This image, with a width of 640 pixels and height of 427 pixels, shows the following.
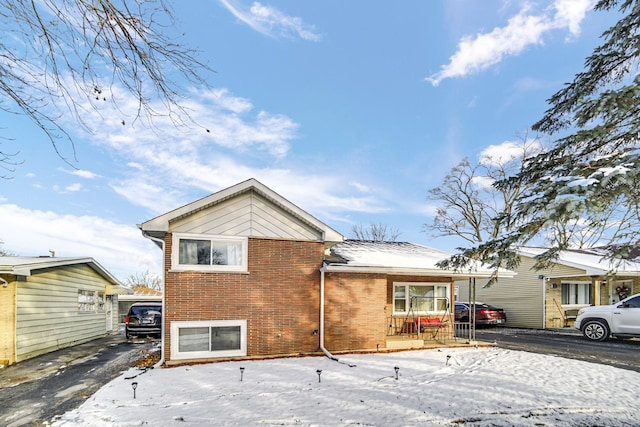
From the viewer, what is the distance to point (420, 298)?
44.3 ft

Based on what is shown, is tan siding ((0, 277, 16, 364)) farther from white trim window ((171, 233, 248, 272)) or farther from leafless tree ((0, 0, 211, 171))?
leafless tree ((0, 0, 211, 171))

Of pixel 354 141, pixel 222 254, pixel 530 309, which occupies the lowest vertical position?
pixel 530 309

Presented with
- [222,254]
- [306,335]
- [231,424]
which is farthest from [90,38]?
[306,335]

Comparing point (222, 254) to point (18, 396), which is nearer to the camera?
point (18, 396)

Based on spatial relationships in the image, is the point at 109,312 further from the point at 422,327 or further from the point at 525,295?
the point at 525,295

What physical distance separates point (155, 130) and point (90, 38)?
3.38ft

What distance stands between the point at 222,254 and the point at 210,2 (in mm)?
6860

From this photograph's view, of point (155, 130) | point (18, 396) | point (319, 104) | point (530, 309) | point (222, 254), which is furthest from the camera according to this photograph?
point (530, 309)

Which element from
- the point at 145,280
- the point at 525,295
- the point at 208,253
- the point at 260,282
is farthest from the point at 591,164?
the point at 145,280

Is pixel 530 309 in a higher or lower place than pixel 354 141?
lower

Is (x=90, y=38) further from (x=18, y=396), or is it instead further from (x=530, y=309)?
(x=530, y=309)

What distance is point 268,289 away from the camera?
10516 mm

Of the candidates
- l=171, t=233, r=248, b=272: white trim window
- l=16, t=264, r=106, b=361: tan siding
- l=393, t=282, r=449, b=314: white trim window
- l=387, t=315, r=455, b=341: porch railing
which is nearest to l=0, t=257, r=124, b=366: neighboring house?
l=16, t=264, r=106, b=361: tan siding

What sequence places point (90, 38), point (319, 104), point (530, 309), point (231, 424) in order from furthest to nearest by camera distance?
point (530, 309) < point (319, 104) < point (231, 424) < point (90, 38)
